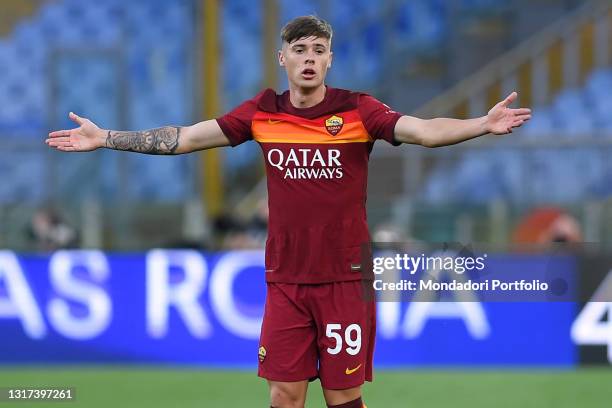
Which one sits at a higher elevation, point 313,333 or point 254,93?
point 254,93

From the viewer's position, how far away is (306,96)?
5.34m

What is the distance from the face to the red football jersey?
0.13 metres

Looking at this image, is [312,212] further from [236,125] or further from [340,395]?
[340,395]

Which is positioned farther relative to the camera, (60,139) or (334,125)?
(60,139)

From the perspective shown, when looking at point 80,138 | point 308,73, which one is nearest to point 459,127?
point 308,73

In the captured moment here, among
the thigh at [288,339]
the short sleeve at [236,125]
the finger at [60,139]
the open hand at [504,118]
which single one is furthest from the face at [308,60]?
the finger at [60,139]

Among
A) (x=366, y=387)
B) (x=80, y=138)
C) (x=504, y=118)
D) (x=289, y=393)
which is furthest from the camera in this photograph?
(x=366, y=387)

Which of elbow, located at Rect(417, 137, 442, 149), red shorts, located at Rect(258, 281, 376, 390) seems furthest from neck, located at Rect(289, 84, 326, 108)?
red shorts, located at Rect(258, 281, 376, 390)

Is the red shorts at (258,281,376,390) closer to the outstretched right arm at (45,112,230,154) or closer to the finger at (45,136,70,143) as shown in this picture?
the outstretched right arm at (45,112,230,154)

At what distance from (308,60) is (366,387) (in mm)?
4173

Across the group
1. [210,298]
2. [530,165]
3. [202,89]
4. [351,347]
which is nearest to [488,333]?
[210,298]

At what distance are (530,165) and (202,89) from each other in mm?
3909

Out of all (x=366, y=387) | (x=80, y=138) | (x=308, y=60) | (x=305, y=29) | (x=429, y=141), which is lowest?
(x=366, y=387)

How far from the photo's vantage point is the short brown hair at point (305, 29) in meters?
5.25
